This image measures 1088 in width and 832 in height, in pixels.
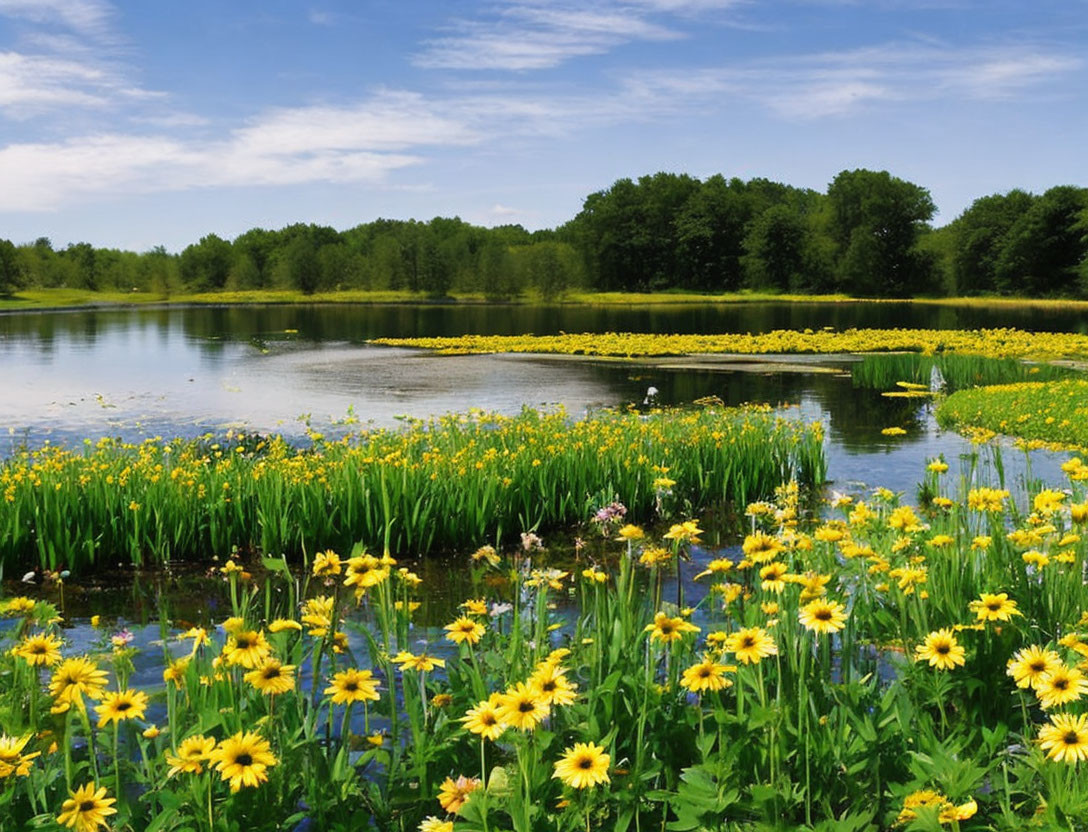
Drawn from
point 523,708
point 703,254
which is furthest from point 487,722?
point 703,254

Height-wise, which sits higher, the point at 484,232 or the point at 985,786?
the point at 484,232

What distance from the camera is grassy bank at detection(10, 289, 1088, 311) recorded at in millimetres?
104062

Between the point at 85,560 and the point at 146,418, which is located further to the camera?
the point at 146,418

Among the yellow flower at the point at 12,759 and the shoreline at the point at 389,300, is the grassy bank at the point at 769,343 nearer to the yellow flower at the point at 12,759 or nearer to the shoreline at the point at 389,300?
the yellow flower at the point at 12,759

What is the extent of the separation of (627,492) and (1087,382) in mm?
13940

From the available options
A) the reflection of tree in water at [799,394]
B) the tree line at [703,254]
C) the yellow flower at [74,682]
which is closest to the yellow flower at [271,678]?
the yellow flower at [74,682]

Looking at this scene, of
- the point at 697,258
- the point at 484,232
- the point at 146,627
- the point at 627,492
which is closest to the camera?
the point at 146,627

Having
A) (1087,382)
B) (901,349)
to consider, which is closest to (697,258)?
(901,349)

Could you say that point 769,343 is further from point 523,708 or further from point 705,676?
point 523,708

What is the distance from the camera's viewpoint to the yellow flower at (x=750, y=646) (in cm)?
370

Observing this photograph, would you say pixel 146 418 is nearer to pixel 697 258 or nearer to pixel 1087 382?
pixel 1087 382

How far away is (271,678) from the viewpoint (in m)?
3.57

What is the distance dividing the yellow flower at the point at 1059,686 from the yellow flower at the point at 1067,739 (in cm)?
6

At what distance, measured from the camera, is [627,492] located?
12.1 m
